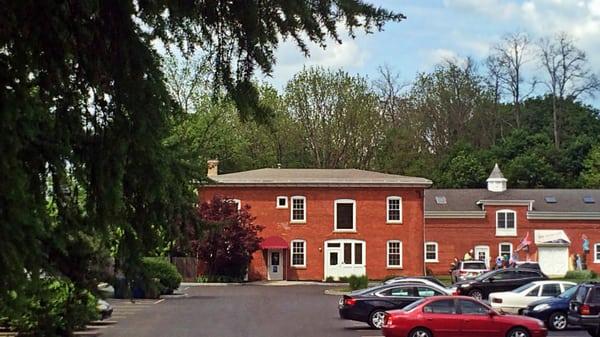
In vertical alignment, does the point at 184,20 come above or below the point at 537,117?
below

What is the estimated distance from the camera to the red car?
23.0m

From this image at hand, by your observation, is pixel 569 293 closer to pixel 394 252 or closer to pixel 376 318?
pixel 376 318

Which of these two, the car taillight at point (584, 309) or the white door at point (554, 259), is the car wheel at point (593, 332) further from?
the white door at point (554, 259)

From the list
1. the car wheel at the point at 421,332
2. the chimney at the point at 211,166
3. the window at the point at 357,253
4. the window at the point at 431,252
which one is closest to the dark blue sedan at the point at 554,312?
the car wheel at the point at 421,332

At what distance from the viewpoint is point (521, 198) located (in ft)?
235

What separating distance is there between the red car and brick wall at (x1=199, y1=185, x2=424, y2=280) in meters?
40.6

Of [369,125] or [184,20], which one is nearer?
[184,20]

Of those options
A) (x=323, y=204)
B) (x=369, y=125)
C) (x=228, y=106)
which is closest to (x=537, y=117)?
(x=369, y=125)

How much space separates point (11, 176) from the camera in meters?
5.95

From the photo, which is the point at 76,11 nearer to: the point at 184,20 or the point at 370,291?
the point at 184,20

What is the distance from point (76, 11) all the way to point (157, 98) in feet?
2.90

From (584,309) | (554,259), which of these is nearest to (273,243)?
(554,259)

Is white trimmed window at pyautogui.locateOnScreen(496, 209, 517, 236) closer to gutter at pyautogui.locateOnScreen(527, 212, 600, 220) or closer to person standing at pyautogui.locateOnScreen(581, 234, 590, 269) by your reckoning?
gutter at pyautogui.locateOnScreen(527, 212, 600, 220)

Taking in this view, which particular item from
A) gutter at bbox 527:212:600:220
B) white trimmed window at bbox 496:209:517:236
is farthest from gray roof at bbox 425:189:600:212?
white trimmed window at bbox 496:209:517:236
